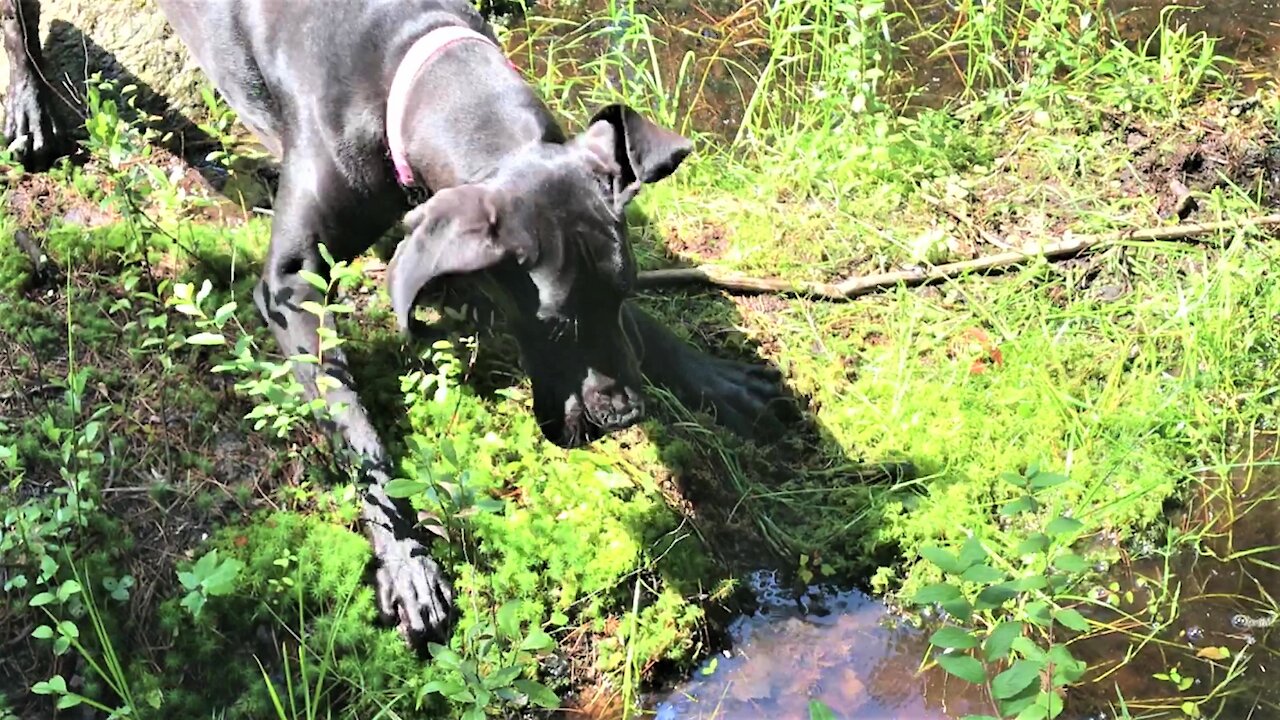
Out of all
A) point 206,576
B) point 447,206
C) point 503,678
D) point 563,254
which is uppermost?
point 447,206

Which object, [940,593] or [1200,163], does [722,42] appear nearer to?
[1200,163]

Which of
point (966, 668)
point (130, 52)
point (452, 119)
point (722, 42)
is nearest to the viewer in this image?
point (966, 668)

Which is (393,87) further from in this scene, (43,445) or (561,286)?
(43,445)

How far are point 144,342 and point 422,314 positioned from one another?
2.46 feet

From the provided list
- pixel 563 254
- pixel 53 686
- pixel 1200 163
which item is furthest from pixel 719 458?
pixel 1200 163

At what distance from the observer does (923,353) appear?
3697 millimetres

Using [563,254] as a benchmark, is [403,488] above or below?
below

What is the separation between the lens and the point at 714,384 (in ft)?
11.4

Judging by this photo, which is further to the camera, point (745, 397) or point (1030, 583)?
point (745, 397)

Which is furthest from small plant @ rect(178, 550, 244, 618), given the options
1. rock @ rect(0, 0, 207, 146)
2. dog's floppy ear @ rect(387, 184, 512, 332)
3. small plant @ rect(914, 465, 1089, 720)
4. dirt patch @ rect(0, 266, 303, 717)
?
rock @ rect(0, 0, 207, 146)

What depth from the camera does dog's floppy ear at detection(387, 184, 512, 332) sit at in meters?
2.55

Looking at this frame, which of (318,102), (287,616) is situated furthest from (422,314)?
(287,616)

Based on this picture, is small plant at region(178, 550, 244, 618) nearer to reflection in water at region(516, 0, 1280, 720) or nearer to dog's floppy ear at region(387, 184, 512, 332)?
dog's floppy ear at region(387, 184, 512, 332)

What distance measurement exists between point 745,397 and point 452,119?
3.81 ft
